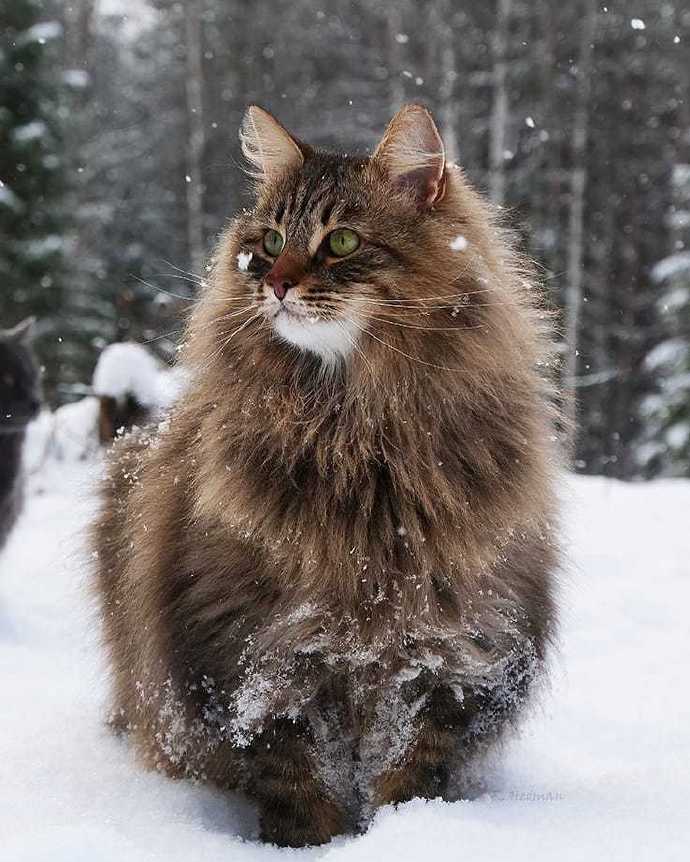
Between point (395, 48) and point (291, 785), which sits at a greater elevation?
point (395, 48)

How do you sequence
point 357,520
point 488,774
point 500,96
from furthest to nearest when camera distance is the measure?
point 500,96 → point 488,774 → point 357,520

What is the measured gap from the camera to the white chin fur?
2.42 meters

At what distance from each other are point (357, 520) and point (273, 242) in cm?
89

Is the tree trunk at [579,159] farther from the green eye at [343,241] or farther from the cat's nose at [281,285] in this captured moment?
the cat's nose at [281,285]

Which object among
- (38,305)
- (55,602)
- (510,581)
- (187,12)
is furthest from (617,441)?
(510,581)

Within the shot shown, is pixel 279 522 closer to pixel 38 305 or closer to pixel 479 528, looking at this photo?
pixel 479 528

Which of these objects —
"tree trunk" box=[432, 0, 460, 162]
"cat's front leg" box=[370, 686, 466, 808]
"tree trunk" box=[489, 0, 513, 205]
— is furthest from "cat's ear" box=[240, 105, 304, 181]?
"tree trunk" box=[489, 0, 513, 205]

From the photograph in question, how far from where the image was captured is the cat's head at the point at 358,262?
8.02ft

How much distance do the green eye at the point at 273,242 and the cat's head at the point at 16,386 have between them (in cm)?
390

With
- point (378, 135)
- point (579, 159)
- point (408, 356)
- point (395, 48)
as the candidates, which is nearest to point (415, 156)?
point (408, 356)

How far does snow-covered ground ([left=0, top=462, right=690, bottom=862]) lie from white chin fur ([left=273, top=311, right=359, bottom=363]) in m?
0.95

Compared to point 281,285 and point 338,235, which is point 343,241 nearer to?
point 338,235

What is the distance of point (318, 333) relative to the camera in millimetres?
2430

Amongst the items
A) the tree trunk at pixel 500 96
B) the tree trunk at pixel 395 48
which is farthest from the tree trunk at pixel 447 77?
the tree trunk at pixel 395 48
